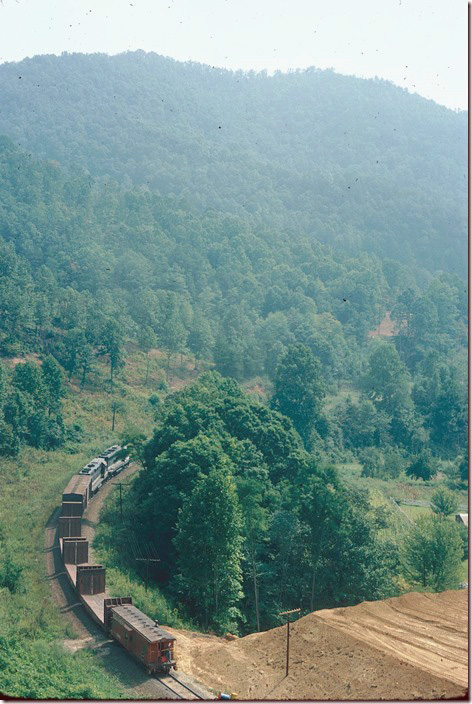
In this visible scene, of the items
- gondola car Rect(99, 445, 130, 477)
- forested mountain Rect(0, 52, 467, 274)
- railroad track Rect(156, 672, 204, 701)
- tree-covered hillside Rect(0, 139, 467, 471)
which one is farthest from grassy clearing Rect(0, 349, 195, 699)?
forested mountain Rect(0, 52, 467, 274)

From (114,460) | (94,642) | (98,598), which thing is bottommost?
(94,642)

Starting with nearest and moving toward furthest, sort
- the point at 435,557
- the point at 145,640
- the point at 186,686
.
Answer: the point at 186,686, the point at 145,640, the point at 435,557

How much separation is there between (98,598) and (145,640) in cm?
376

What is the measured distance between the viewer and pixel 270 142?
3681 inches

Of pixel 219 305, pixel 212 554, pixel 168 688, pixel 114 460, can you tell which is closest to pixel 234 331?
pixel 219 305

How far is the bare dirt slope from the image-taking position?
554 inches

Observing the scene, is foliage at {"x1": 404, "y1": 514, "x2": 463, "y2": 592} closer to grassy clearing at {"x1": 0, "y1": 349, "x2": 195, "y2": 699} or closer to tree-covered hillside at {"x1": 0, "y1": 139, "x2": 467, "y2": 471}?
grassy clearing at {"x1": 0, "y1": 349, "x2": 195, "y2": 699}

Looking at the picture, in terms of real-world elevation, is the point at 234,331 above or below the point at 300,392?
above

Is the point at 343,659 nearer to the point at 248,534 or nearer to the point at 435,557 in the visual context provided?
the point at 248,534

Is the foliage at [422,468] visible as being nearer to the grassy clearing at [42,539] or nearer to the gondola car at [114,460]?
the grassy clearing at [42,539]

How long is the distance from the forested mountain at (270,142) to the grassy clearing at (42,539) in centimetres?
3590

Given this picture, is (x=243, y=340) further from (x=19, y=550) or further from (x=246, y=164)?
(x=246, y=164)

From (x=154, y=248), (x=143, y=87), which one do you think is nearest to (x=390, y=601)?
(x=154, y=248)

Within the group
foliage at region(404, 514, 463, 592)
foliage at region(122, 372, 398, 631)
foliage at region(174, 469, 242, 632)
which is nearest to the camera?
foliage at region(174, 469, 242, 632)
